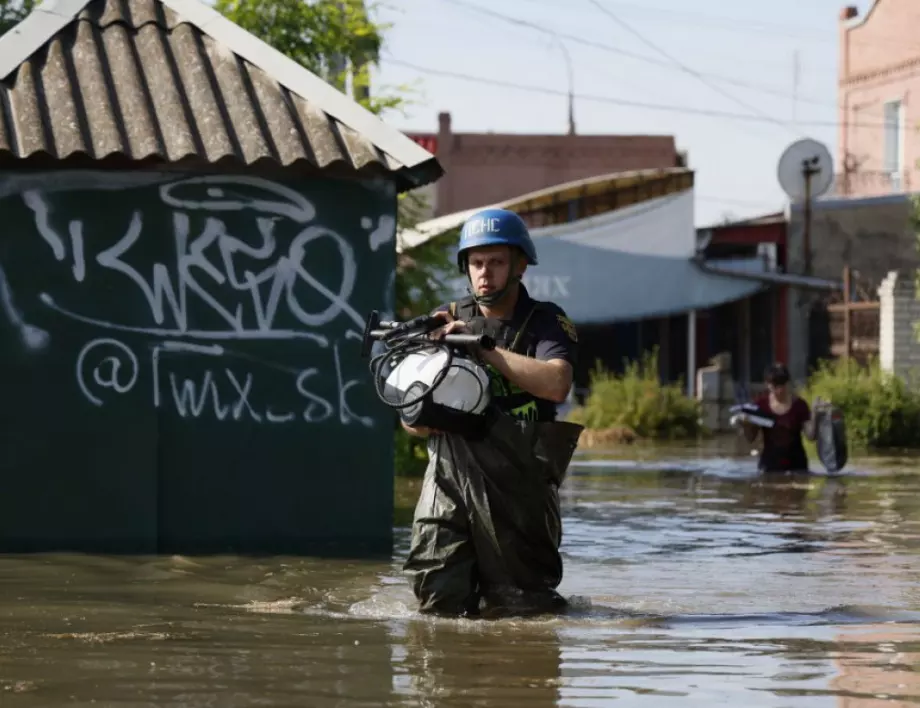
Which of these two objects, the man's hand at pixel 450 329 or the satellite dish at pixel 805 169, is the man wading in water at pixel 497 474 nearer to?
the man's hand at pixel 450 329

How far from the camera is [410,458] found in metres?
19.1

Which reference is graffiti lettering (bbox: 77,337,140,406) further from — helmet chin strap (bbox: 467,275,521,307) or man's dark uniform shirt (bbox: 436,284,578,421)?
helmet chin strap (bbox: 467,275,521,307)

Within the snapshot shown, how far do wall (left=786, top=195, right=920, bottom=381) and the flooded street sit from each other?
3061 centimetres

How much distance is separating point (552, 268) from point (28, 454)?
29.0 metres

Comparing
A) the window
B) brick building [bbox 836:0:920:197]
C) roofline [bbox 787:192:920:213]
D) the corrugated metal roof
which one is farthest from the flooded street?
the window

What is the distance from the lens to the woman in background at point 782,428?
20281 mm

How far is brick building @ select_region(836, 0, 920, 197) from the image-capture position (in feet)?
156

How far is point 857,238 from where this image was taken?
43531 millimetres

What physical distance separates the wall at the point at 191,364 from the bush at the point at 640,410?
61.6 ft

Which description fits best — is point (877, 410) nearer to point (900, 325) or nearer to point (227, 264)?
point (900, 325)

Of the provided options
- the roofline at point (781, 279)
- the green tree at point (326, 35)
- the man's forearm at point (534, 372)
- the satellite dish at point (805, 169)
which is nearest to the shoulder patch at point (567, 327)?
the man's forearm at point (534, 372)

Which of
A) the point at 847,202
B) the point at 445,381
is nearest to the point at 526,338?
the point at 445,381

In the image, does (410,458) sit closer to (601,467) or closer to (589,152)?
(601,467)

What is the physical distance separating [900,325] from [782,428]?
422 inches
